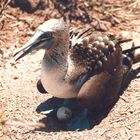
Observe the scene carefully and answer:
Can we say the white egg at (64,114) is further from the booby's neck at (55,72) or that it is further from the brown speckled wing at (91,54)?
the brown speckled wing at (91,54)

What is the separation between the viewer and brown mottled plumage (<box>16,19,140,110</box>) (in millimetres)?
5054

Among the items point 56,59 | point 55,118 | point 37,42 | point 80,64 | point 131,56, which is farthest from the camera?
point 131,56

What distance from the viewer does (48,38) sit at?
16.4 ft

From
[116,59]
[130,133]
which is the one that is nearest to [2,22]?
[116,59]

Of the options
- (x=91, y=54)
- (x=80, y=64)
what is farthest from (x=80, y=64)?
(x=91, y=54)

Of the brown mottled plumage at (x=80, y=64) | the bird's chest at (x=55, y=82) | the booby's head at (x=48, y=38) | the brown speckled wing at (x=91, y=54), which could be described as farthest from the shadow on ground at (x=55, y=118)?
the booby's head at (x=48, y=38)

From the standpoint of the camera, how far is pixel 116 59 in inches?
217

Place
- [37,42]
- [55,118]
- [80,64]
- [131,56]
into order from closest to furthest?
[37,42] → [80,64] → [55,118] → [131,56]

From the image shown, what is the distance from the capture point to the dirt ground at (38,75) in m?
5.29

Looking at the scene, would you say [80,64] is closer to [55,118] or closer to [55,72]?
[55,72]

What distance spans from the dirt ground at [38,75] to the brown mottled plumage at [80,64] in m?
0.26

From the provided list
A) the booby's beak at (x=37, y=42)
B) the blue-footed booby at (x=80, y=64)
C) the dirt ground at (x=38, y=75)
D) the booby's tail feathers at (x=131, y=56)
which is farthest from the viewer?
the booby's tail feathers at (x=131, y=56)

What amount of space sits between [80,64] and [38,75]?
37.1 inches

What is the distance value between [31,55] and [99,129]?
62.7 inches
